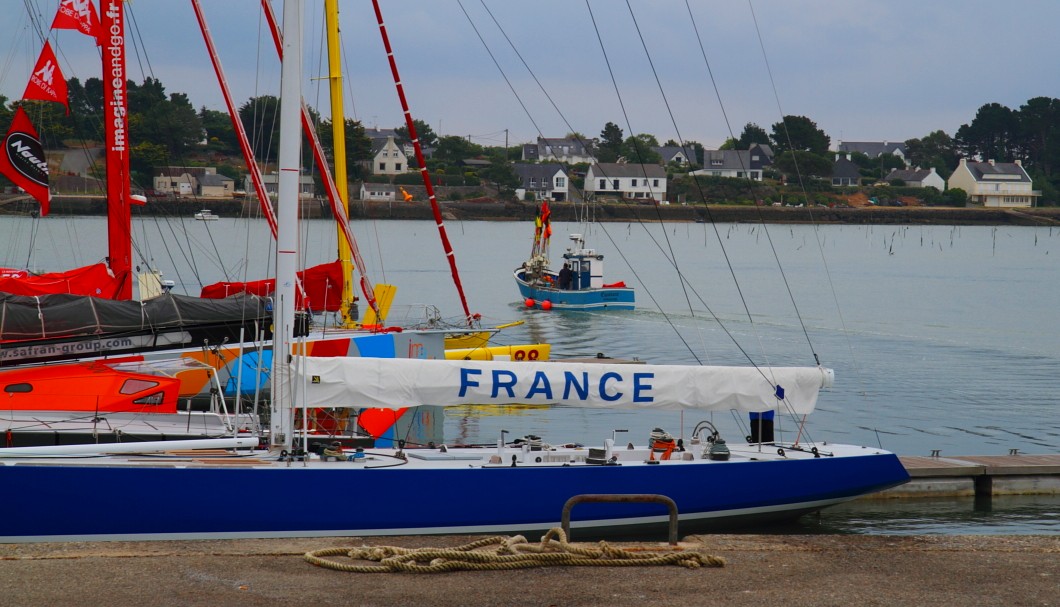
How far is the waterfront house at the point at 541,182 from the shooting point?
19250 centimetres

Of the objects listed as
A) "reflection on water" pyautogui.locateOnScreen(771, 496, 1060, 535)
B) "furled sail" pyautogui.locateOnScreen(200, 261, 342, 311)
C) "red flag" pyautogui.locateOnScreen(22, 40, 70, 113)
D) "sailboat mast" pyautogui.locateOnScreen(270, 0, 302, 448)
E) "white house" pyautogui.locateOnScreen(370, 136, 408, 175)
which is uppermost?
"white house" pyautogui.locateOnScreen(370, 136, 408, 175)

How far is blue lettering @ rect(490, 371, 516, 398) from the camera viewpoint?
1625 centimetres

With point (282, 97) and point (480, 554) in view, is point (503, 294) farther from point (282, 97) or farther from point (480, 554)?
point (480, 554)

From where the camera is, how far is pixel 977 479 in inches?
879

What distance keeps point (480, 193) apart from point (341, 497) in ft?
583

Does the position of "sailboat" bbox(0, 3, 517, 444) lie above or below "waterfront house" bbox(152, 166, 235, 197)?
below

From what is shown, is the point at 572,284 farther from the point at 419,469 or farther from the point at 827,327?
the point at 419,469

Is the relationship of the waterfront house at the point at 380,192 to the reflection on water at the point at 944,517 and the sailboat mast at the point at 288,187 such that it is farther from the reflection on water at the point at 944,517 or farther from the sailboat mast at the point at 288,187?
the sailboat mast at the point at 288,187

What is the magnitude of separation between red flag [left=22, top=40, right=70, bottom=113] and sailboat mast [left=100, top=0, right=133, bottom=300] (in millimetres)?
1005

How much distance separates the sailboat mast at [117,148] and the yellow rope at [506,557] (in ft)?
59.3

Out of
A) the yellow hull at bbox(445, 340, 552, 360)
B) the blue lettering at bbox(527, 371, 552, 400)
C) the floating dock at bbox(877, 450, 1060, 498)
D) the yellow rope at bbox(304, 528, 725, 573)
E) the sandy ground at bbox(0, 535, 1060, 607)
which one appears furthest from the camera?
the yellow hull at bbox(445, 340, 552, 360)

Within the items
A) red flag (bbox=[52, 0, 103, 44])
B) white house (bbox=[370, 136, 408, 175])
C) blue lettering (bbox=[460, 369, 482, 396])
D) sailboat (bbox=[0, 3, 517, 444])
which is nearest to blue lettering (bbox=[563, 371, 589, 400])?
blue lettering (bbox=[460, 369, 482, 396])

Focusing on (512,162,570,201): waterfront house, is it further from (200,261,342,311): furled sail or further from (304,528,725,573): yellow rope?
(304,528,725,573): yellow rope

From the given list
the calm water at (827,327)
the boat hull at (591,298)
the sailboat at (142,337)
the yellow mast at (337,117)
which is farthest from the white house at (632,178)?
the sailboat at (142,337)
